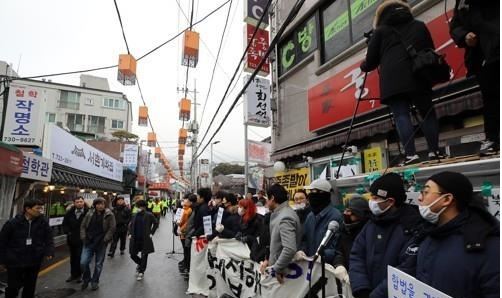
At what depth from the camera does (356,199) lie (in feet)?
12.1

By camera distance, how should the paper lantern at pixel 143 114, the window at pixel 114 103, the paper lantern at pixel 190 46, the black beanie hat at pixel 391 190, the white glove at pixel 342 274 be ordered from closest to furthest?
the black beanie hat at pixel 391 190 < the white glove at pixel 342 274 < the paper lantern at pixel 190 46 < the paper lantern at pixel 143 114 < the window at pixel 114 103

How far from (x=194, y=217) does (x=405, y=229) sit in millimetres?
5612

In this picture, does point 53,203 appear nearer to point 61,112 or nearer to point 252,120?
point 252,120

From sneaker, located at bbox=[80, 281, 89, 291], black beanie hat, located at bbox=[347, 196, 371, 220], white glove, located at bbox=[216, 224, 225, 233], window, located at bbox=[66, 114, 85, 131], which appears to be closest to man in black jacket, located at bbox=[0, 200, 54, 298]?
sneaker, located at bbox=[80, 281, 89, 291]

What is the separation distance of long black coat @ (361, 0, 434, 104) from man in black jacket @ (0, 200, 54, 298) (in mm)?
6098

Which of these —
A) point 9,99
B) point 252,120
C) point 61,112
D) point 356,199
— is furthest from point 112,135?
point 356,199

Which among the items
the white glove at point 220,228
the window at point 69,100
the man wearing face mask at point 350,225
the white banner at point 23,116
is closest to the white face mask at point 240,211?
the white glove at point 220,228

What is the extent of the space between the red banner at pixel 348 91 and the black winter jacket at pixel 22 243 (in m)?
6.28

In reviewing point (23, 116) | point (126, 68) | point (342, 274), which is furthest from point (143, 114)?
point (342, 274)

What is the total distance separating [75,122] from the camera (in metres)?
41.6

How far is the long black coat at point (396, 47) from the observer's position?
3867 millimetres

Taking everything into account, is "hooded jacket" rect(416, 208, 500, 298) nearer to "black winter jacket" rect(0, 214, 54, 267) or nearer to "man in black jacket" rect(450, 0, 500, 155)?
"man in black jacket" rect(450, 0, 500, 155)

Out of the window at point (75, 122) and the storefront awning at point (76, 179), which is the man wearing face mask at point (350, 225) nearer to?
the storefront awning at point (76, 179)

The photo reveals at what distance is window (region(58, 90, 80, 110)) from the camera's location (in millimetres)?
41062
